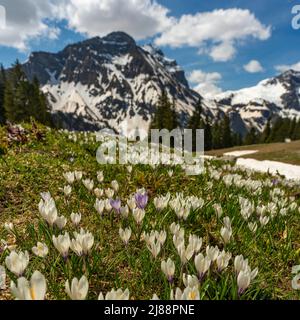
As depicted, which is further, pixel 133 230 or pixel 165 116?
pixel 165 116

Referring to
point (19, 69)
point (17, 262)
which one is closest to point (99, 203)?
point (17, 262)

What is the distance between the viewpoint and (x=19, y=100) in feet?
231

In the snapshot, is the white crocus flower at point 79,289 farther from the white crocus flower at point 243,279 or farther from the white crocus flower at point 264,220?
the white crocus flower at point 264,220

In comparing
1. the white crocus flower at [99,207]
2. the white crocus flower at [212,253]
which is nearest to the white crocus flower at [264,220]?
the white crocus flower at [212,253]

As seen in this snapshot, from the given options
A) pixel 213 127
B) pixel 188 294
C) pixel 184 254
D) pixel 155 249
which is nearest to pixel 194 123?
pixel 213 127

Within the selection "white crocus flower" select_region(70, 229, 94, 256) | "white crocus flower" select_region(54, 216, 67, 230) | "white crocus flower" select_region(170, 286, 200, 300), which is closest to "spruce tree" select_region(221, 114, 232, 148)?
"white crocus flower" select_region(54, 216, 67, 230)

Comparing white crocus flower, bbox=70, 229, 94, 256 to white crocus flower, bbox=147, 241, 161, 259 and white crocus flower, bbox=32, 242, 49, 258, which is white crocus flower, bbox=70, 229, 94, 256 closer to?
white crocus flower, bbox=32, 242, 49, 258

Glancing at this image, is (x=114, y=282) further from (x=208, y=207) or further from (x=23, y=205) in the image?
(x=23, y=205)

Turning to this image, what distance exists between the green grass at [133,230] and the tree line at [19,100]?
2480 inches

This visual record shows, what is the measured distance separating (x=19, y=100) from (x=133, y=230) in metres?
72.5

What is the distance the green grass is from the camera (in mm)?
3141

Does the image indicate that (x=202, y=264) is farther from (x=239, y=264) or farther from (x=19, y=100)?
(x=19, y=100)

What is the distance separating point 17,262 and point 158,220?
2182 mm

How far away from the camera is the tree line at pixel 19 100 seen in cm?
6875
